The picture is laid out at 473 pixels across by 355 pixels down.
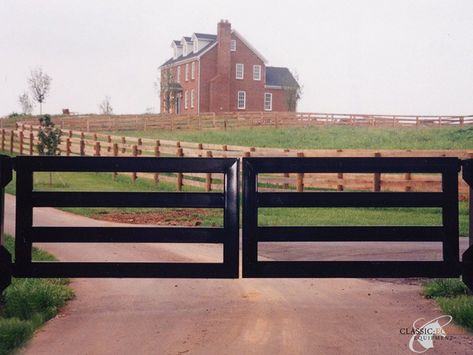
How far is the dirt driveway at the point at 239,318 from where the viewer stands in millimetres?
4848

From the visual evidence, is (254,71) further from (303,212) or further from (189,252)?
(189,252)

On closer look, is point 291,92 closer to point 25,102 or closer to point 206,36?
point 206,36

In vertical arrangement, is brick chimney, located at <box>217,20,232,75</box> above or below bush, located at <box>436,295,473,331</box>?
above

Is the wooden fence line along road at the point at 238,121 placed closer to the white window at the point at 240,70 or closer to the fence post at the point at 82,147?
the white window at the point at 240,70

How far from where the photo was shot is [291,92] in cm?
6681

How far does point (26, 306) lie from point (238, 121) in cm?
4703

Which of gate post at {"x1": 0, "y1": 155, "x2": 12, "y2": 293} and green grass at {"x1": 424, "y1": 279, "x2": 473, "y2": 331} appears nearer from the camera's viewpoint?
green grass at {"x1": 424, "y1": 279, "x2": 473, "y2": 331}

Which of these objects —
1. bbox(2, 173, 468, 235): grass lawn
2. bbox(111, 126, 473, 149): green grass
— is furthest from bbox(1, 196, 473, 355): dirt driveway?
bbox(111, 126, 473, 149): green grass

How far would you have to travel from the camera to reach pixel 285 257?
9.25 m

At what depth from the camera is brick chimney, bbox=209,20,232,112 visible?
64062 millimetres

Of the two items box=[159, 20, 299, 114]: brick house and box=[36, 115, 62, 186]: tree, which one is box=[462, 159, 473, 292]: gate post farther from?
box=[159, 20, 299, 114]: brick house

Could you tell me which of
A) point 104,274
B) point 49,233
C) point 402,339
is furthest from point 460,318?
point 49,233

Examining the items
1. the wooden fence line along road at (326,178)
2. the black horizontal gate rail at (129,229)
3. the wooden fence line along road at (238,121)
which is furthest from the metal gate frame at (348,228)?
the wooden fence line along road at (238,121)

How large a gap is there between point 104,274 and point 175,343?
54.2 inches
